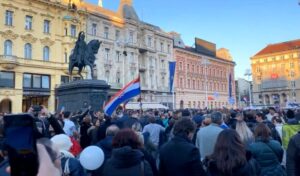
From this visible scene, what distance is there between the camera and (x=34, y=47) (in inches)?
1470

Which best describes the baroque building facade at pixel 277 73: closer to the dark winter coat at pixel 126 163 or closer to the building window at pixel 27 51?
the building window at pixel 27 51

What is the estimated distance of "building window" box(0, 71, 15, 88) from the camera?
33594 millimetres

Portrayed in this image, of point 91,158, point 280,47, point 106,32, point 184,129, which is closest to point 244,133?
point 184,129

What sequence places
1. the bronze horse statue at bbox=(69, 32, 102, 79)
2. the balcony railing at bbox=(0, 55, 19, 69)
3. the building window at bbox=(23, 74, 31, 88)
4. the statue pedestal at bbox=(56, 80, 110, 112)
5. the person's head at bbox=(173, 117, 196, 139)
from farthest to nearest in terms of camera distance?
the building window at bbox=(23, 74, 31, 88) < the balcony railing at bbox=(0, 55, 19, 69) < the bronze horse statue at bbox=(69, 32, 102, 79) < the statue pedestal at bbox=(56, 80, 110, 112) < the person's head at bbox=(173, 117, 196, 139)

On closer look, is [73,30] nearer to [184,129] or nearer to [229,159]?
[184,129]

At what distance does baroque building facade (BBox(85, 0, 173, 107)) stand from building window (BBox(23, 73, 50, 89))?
23.8ft

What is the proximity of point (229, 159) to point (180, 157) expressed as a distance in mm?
956

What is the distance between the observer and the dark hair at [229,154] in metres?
3.03

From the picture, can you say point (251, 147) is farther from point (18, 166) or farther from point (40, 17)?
point (40, 17)

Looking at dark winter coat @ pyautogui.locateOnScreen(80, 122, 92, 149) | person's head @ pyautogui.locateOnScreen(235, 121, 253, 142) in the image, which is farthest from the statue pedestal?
person's head @ pyautogui.locateOnScreen(235, 121, 253, 142)

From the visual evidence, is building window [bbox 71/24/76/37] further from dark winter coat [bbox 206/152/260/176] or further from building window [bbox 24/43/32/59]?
dark winter coat [bbox 206/152/260/176]

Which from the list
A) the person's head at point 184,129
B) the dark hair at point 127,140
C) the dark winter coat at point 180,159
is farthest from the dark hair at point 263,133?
the dark hair at point 127,140

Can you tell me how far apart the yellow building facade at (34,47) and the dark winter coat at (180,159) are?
33.3 m

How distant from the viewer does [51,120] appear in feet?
16.0
